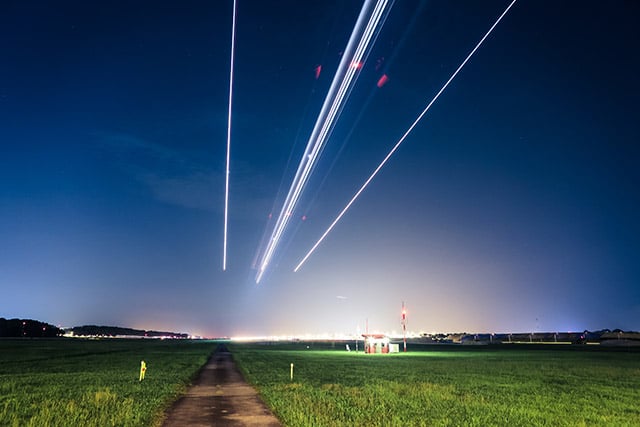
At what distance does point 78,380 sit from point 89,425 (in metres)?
17.9

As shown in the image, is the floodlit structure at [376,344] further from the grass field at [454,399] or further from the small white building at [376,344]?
the grass field at [454,399]

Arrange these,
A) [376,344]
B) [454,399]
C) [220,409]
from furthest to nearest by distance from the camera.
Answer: [376,344], [454,399], [220,409]

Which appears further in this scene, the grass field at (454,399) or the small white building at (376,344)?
the small white building at (376,344)

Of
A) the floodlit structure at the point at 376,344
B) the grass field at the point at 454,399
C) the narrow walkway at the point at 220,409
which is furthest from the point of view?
the floodlit structure at the point at 376,344

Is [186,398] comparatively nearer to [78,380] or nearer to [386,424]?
[386,424]

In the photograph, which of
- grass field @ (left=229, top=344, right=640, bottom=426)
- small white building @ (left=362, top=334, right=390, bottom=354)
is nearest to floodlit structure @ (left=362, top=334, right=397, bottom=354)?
small white building @ (left=362, top=334, right=390, bottom=354)

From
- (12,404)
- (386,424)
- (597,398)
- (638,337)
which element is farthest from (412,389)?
(638,337)

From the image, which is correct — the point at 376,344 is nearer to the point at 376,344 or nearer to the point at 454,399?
the point at 376,344

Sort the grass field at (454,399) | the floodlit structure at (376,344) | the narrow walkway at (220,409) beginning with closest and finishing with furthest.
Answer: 1. the narrow walkway at (220,409)
2. the grass field at (454,399)
3. the floodlit structure at (376,344)

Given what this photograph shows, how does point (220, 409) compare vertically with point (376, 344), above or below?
below

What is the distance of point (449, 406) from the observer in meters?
21.0

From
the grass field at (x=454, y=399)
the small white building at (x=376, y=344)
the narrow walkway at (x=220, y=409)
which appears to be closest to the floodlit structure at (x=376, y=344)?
the small white building at (x=376, y=344)

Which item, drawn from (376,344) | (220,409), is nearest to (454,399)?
(220,409)

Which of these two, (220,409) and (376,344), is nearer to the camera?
(220,409)
